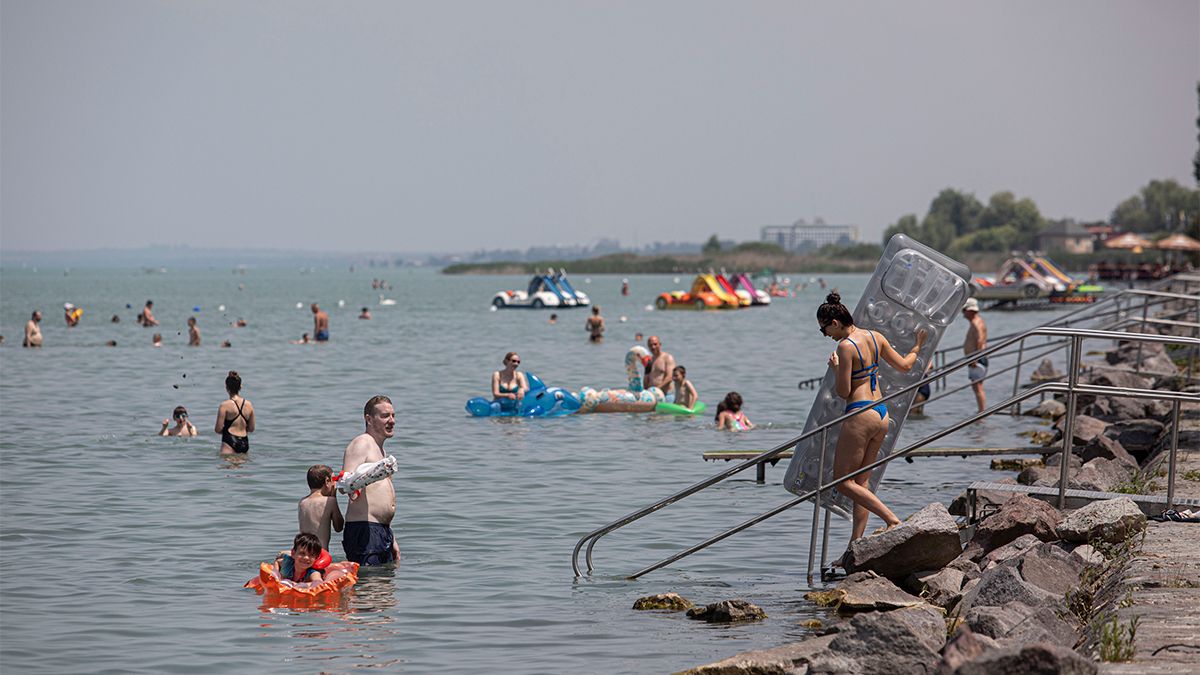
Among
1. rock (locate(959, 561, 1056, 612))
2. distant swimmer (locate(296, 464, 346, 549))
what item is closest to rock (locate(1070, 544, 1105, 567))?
rock (locate(959, 561, 1056, 612))

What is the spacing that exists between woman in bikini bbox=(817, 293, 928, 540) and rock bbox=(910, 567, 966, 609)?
64 centimetres

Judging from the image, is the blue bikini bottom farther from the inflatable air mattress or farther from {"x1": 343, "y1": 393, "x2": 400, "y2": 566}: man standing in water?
{"x1": 343, "y1": 393, "x2": 400, "y2": 566}: man standing in water

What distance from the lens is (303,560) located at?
11.4m

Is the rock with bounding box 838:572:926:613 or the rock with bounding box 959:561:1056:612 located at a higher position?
the rock with bounding box 959:561:1056:612

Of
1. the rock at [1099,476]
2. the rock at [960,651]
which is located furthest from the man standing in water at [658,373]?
the rock at [960,651]

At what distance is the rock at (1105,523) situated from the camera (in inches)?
410

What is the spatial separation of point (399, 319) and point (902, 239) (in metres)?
67.6

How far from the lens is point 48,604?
11406 mm

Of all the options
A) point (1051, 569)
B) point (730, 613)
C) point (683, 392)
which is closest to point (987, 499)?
point (1051, 569)

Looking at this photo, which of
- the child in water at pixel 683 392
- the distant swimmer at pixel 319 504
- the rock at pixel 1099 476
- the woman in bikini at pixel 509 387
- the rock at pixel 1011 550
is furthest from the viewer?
the child in water at pixel 683 392

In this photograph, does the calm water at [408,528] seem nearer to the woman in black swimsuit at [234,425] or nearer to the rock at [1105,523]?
the woman in black swimsuit at [234,425]

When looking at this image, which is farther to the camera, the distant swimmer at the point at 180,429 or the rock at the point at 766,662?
the distant swimmer at the point at 180,429

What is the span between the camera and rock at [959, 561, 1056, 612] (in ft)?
28.5

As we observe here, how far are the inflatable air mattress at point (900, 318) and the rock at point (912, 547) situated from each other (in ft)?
3.27
